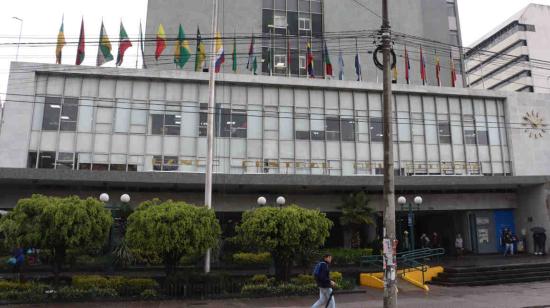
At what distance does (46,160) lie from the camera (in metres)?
28.2

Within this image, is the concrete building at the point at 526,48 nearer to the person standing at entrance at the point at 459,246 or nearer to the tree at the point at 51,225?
the person standing at entrance at the point at 459,246

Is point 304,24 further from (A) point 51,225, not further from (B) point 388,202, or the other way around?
(B) point 388,202

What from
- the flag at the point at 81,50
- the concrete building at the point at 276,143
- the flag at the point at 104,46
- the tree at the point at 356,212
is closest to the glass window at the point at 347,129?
the concrete building at the point at 276,143

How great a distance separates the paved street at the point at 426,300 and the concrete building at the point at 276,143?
9.97 metres

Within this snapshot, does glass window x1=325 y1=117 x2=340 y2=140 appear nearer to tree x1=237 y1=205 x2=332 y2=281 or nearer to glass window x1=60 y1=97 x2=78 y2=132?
tree x1=237 y1=205 x2=332 y2=281

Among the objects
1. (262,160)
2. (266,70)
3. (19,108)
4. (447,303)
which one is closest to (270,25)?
(266,70)

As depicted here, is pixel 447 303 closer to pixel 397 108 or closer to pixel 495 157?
pixel 397 108

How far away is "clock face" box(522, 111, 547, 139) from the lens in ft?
116

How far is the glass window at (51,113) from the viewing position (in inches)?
1124

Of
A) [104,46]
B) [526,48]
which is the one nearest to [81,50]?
[104,46]

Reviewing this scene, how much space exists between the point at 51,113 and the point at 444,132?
27457mm

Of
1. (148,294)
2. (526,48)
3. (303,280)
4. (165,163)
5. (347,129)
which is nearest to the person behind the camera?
(148,294)

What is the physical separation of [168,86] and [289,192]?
1078cm

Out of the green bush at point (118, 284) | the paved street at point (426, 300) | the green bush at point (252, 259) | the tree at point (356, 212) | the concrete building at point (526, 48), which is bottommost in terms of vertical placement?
the paved street at point (426, 300)
